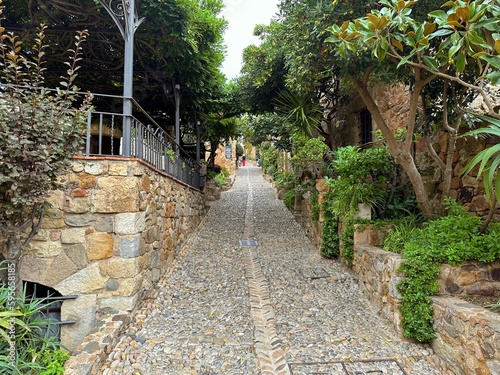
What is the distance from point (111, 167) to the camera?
3113 mm

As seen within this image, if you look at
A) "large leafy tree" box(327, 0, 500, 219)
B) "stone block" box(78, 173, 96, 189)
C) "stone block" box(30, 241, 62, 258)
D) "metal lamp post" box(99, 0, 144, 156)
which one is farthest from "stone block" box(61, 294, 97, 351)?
"large leafy tree" box(327, 0, 500, 219)

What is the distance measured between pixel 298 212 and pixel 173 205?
4229 millimetres

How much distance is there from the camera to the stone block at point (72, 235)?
10.0 feet

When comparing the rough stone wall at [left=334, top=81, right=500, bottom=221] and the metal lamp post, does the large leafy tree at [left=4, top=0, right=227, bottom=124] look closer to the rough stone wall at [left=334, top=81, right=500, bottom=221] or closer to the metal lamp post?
the metal lamp post

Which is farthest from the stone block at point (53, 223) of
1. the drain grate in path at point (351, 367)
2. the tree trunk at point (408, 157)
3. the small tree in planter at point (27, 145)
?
the tree trunk at point (408, 157)

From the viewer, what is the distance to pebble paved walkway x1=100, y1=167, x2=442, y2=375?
8.23ft

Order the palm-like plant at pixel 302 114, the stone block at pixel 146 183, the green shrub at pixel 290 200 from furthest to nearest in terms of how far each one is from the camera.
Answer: the green shrub at pixel 290 200
the palm-like plant at pixel 302 114
the stone block at pixel 146 183

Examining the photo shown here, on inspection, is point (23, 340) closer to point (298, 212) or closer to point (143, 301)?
point (143, 301)

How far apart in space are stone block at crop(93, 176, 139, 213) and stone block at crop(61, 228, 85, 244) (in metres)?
0.29

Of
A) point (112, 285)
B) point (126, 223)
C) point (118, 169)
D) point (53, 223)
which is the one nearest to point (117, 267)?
point (112, 285)

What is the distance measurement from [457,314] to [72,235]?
3719mm

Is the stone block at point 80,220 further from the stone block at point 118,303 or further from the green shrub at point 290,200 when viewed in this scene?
the green shrub at point 290,200

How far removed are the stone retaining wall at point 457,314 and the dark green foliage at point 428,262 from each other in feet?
0.26

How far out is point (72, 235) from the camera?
3.06 metres
